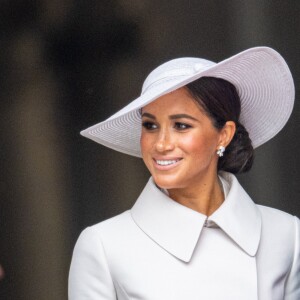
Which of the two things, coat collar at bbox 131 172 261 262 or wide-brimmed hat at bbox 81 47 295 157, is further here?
coat collar at bbox 131 172 261 262

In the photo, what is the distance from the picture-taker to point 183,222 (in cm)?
337

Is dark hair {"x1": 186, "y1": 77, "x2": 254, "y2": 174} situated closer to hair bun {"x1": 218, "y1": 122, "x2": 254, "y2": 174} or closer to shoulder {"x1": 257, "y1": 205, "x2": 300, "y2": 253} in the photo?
hair bun {"x1": 218, "y1": 122, "x2": 254, "y2": 174}

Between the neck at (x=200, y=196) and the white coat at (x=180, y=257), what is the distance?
0.04 metres

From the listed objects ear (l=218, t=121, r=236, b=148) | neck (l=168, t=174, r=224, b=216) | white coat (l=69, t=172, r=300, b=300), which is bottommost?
white coat (l=69, t=172, r=300, b=300)

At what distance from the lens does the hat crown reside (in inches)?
129

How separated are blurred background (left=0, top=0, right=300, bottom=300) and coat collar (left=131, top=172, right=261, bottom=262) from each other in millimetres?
927

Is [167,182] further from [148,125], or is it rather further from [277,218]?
[277,218]

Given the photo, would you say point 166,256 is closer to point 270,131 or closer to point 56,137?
point 270,131

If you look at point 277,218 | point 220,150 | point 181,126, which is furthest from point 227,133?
point 277,218

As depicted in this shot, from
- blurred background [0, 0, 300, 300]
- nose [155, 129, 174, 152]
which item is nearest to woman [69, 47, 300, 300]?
nose [155, 129, 174, 152]

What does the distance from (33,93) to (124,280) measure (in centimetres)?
115

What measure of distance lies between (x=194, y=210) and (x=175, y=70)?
40 centimetres

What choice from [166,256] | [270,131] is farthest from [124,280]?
[270,131]

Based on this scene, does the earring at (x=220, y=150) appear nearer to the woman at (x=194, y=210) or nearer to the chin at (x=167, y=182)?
the woman at (x=194, y=210)
